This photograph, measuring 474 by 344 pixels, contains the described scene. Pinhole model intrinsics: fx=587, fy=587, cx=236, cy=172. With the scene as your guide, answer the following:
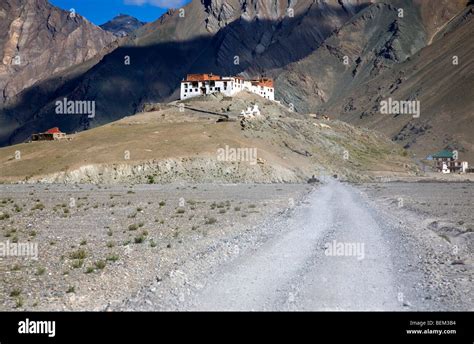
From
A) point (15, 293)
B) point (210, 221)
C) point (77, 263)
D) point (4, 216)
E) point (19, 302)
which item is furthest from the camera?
point (4, 216)

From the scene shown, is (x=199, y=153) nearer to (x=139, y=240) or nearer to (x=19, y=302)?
(x=139, y=240)

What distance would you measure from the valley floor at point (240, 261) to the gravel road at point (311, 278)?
1.4 inches

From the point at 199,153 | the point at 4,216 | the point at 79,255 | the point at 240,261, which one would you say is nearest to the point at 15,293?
the point at 79,255

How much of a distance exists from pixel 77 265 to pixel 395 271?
10.5 meters

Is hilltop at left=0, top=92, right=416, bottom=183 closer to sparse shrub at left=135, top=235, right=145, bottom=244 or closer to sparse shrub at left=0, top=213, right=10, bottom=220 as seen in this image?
sparse shrub at left=0, top=213, right=10, bottom=220

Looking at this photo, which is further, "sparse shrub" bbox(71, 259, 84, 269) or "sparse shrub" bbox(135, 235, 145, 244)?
"sparse shrub" bbox(135, 235, 145, 244)

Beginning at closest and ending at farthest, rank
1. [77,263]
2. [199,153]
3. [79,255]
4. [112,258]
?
[77,263], [112,258], [79,255], [199,153]

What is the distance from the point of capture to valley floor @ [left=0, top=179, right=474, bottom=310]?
50.0ft

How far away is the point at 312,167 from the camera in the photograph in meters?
94.6

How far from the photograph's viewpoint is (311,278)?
1753 cm

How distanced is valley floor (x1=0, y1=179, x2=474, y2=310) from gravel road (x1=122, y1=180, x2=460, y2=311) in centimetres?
4

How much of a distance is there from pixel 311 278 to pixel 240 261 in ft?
12.0

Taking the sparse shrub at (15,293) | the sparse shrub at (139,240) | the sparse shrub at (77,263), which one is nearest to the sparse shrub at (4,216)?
the sparse shrub at (139,240)

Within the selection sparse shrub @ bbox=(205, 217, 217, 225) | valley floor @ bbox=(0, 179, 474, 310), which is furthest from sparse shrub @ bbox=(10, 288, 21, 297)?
sparse shrub @ bbox=(205, 217, 217, 225)
